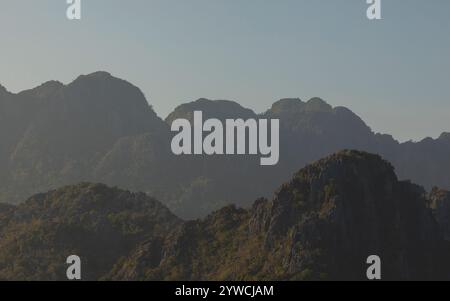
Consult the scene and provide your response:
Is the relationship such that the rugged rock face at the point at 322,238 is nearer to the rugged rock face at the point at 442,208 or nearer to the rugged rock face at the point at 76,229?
the rugged rock face at the point at 76,229

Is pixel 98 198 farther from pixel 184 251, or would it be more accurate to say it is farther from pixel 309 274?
pixel 309 274

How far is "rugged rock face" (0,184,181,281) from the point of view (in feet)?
466

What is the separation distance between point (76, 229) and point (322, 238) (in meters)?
62.9

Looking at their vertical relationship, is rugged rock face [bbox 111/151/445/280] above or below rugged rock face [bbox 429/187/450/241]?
below

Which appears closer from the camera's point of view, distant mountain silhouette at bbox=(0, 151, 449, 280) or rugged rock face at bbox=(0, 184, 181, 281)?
distant mountain silhouette at bbox=(0, 151, 449, 280)

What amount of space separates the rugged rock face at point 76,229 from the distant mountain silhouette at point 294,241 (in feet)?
1.08

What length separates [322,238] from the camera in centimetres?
11544

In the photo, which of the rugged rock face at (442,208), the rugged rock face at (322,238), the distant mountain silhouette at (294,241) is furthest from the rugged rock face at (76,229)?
the rugged rock face at (442,208)

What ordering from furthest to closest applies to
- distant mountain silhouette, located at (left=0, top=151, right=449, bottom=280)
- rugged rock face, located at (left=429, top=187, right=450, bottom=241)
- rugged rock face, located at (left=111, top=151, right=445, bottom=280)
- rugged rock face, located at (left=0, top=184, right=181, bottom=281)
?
rugged rock face, located at (left=429, top=187, right=450, bottom=241) < rugged rock face, located at (left=0, top=184, right=181, bottom=281) < distant mountain silhouette, located at (left=0, top=151, right=449, bottom=280) < rugged rock face, located at (left=111, top=151, right=445, bottom=280)

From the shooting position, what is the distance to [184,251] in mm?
130125

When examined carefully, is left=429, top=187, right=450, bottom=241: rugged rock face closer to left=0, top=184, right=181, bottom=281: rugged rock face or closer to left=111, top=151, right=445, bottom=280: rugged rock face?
left=111, top=151, right=445, bottom=280: rugged rock face

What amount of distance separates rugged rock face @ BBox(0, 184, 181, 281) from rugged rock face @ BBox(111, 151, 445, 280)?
11.9 m

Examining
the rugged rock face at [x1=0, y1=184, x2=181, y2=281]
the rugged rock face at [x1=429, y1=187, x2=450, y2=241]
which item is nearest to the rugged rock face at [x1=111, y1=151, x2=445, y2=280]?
the rugged rock face at [x1=0, y1=184, x2=181, y2=281]
